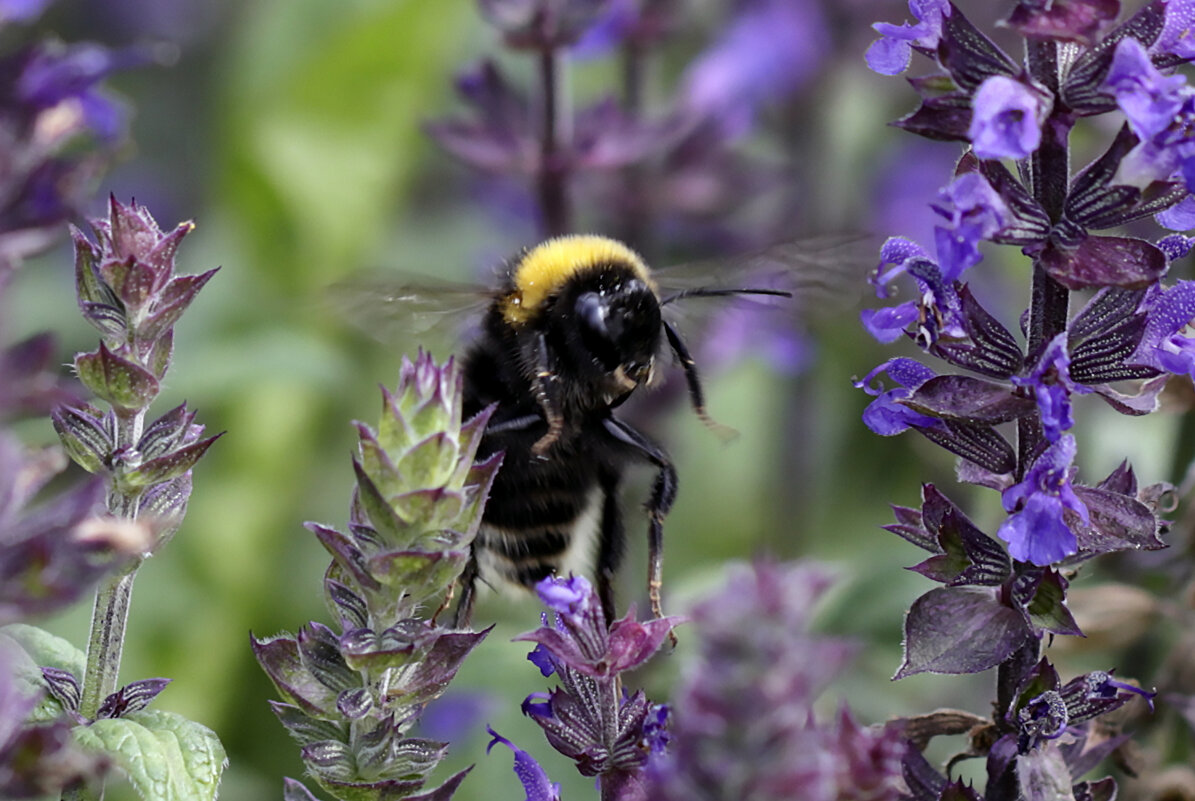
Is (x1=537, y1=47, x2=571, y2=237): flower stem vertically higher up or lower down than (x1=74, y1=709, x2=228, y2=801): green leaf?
higher up

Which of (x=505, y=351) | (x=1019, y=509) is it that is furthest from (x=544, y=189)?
(x=1019, y=509)

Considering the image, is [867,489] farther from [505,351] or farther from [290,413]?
[505,351]

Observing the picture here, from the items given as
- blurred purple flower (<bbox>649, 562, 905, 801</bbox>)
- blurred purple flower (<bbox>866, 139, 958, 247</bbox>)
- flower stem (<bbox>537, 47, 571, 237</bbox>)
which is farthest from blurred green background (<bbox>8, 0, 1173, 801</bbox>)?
blurred purple flower (<bbox>649, 562, 905, 801</bbox>)

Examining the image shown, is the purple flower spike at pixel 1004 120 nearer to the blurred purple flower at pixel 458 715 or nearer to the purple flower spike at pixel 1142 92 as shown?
the purple flower spike at pixel 1142 92

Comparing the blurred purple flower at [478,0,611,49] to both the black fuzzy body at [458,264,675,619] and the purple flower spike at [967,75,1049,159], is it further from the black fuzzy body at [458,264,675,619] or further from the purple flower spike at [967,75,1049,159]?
the purple flower spike at [967,75,1049,159]

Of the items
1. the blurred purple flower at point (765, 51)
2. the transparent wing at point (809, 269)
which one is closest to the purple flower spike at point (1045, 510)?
the transparent wing at point (809, 269)
